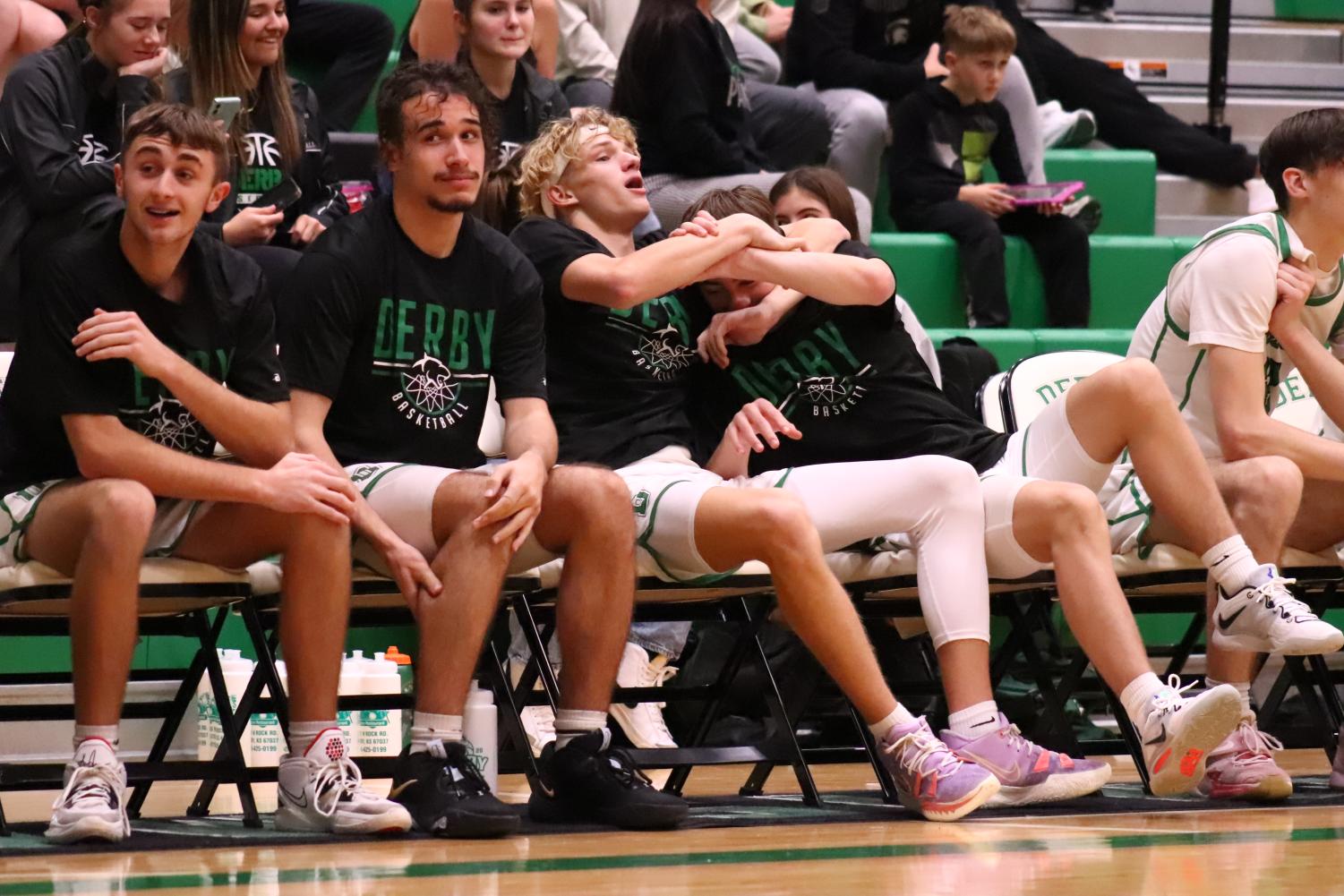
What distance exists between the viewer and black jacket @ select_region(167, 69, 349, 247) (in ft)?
14.6

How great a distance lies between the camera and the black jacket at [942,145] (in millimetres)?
6297

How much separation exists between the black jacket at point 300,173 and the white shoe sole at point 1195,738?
2.24 metres

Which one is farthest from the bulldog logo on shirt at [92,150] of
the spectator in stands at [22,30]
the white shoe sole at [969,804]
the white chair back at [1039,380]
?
the white shoe sole at [969,804]

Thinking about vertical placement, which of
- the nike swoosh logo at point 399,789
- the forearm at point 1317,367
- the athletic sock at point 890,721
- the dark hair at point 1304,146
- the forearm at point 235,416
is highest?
the dark hair at point 1304,146

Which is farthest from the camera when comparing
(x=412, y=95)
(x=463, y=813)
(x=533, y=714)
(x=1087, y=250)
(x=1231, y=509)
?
(x=1087, y=250)

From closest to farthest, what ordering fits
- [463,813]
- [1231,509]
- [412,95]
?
[463,813], [412,95], [1231,509]

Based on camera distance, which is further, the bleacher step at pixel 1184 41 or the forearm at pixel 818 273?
the bleacher step at pixel 1184 41

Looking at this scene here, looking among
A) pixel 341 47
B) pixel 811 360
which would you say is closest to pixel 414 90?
pixel 811 360

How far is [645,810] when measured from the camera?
3.18 m

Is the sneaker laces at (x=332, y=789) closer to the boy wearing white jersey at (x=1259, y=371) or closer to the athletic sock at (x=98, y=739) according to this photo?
the athletic sock at (x=98, y=739)

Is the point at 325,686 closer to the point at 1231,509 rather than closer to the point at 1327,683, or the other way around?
the point at 1231,509

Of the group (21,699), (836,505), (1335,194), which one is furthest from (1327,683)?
(21,699)

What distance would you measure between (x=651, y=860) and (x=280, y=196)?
2279 mm

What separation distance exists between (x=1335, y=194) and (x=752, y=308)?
50.1 inches
